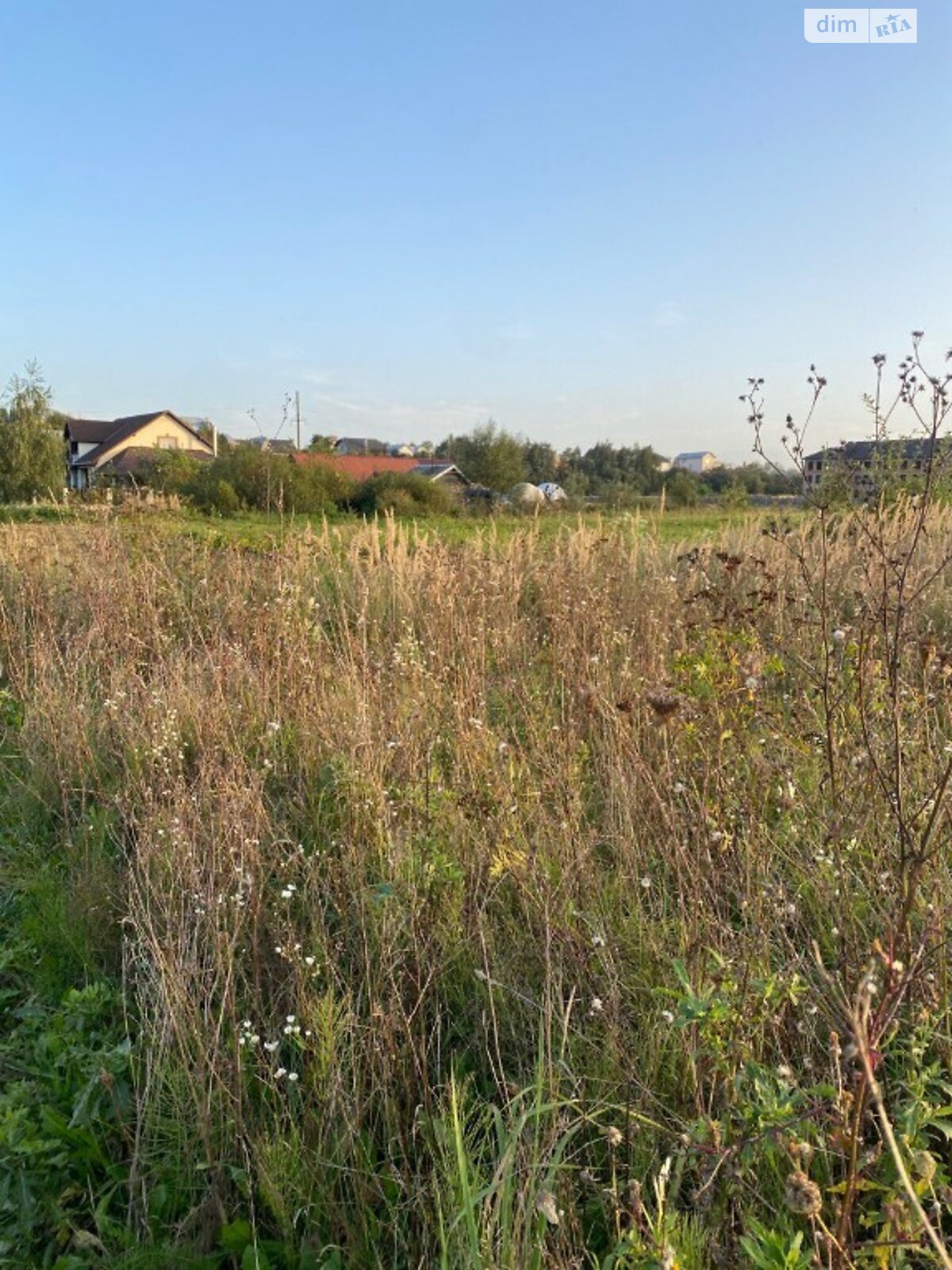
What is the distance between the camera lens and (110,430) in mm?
61781

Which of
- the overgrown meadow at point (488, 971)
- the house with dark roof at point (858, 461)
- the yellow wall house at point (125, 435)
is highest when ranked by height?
the yellow wall house at point (125, 435)

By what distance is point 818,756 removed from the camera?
2574mm

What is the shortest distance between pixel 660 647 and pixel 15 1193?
10.5 feet

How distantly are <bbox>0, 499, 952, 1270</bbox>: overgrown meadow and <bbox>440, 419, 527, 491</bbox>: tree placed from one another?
4525 centimetres

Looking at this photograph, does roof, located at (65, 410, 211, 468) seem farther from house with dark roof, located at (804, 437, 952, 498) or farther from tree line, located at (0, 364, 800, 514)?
house with dark roof, located at (804, 437, 952, 498)

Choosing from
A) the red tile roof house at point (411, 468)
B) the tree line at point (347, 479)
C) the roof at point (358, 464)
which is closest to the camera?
the tree line at point (347, 479)

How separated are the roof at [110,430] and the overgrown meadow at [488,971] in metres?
60.5

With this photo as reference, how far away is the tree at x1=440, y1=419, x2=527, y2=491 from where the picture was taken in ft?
159

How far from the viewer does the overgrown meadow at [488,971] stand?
1232 mm

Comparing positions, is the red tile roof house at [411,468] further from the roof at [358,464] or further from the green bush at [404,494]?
the green bush at [404,494]

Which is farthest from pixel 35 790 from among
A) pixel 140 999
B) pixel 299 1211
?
pixel 299 1211

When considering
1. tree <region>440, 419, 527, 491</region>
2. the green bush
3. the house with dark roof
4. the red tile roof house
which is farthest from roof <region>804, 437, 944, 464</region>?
tree <region>440, 419, 527, 491</region>

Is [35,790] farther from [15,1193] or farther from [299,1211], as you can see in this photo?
[299,1211]

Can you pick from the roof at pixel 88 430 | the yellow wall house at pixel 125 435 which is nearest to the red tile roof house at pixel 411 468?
the yellow wall house at pixel 125 435
